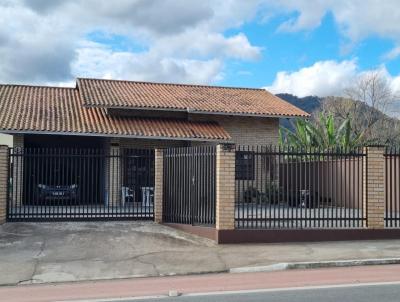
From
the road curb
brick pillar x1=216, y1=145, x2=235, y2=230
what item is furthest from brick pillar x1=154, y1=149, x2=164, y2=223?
the road curb

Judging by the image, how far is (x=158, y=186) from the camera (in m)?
15.1

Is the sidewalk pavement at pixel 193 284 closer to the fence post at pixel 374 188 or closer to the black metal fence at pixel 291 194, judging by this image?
the black metal fence at pixel 291 194

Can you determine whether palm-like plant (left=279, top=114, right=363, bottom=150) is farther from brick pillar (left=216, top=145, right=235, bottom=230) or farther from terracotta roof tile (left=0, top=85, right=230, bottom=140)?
brick pillar (left=216, top=145, right=235, bottom=230)

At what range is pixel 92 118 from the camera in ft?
74.2

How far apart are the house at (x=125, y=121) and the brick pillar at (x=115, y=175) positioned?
0.05m

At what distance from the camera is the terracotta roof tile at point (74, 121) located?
20984mm

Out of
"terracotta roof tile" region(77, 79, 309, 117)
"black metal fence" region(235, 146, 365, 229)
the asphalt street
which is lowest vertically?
the asphalt street

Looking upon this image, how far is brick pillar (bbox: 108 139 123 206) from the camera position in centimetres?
1706

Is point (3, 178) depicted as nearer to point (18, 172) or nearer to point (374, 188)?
point (18, 172)

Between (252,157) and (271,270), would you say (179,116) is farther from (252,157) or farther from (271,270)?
(271,270)

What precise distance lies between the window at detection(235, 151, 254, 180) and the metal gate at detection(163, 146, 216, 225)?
0.80 metres

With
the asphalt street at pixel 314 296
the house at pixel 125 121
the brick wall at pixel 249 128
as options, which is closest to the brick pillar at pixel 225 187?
the house at pixel 125 121

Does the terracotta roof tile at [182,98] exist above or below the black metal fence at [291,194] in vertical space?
above

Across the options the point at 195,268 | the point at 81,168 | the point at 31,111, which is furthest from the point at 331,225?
the point at 31,111
